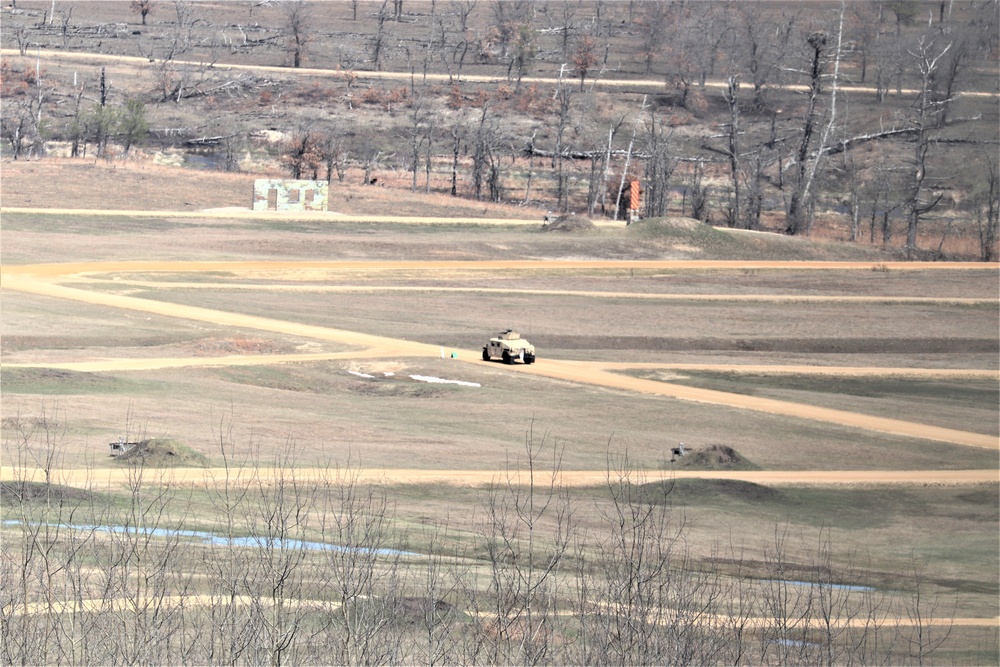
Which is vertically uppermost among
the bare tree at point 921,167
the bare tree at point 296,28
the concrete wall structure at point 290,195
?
the bare tree at point 296,28

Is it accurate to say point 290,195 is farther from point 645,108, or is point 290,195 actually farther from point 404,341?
point 645,108

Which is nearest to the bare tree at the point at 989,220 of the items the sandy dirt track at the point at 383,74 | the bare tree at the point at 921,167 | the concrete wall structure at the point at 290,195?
the bare tree at the point at 921,167

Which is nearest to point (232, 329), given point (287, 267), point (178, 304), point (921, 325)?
point (178, 304)

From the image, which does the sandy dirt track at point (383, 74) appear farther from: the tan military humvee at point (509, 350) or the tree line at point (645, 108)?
the tan military humvee at point (509, 350)

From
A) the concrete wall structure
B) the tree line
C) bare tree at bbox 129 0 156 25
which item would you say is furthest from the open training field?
bare tree at bbox 129 0 156 25

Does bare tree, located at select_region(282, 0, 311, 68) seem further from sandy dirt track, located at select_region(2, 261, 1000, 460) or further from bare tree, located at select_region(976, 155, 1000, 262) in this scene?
sandy dirt track, located at select_region(2, 261, 1000, 460)

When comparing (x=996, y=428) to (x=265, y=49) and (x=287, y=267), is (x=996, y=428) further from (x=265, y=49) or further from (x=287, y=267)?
(x=265, y=49)

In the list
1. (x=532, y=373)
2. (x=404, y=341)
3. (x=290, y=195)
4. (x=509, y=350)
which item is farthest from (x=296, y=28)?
(x=532, y=373)
